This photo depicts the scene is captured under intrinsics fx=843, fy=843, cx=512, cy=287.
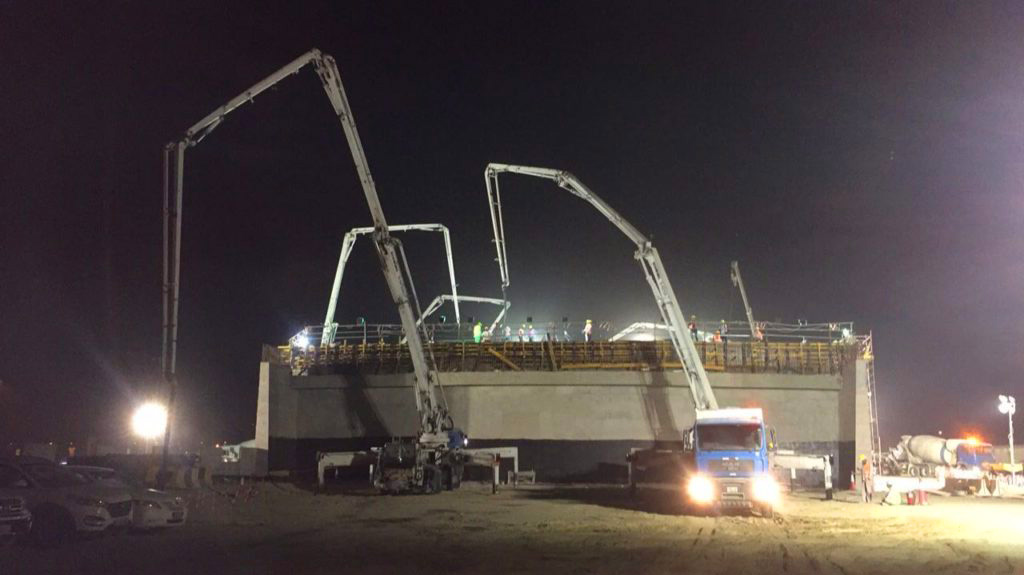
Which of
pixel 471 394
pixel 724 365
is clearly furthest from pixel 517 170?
pixel 724 365

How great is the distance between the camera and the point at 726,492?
77.6ft

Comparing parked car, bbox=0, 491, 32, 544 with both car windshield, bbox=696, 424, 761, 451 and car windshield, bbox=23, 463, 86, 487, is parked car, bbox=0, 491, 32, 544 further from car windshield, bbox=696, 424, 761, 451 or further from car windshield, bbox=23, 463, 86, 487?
car windshield, bbox=696, 424, 761, 451

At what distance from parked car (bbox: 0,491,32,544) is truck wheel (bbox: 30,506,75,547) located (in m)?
0.29

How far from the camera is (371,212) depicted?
32625mm

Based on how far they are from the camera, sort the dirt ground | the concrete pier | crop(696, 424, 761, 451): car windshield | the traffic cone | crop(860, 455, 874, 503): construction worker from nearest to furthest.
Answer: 1. the dirt ground
2. crop(696, 424, 761, 451): car windshield
3. crop(860, 455, 874, 503): construction worker
4. the traffic cone
5. the concrete pier

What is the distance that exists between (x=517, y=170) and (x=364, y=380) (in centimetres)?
1273

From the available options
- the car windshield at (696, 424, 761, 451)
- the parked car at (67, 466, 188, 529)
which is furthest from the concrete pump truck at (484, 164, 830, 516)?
the parked car at (67, 466, 188, 529)

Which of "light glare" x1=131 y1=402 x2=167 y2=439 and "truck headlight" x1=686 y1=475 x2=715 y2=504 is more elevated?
"light glare" x1=131 y1=402 x2=167 y2=439

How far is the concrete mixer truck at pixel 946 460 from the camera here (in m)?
32.4

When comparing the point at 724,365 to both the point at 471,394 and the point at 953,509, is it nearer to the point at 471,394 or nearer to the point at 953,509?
the point at 471,394

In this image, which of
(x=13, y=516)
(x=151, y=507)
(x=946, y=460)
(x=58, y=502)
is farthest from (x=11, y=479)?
(x=946, y=460)

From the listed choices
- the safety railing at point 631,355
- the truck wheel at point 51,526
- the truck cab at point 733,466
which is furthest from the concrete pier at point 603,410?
the truck wheel at point 51,526

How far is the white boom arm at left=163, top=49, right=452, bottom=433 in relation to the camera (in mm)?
28422

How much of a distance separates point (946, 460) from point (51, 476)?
34.1 meters
